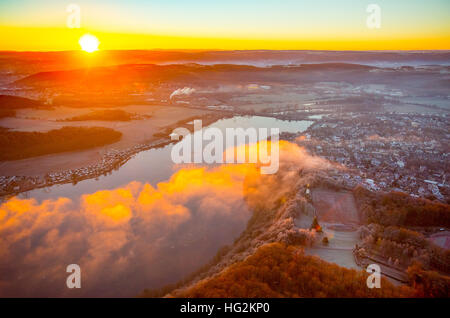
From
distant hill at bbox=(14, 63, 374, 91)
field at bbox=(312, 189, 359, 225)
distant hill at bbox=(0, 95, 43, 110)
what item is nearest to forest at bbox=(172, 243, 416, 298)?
field at bbox=(312, 189, 359, 225)

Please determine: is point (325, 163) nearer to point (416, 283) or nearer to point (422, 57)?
point (416, 283)

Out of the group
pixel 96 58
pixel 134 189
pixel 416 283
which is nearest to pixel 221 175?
pixel 134 189
